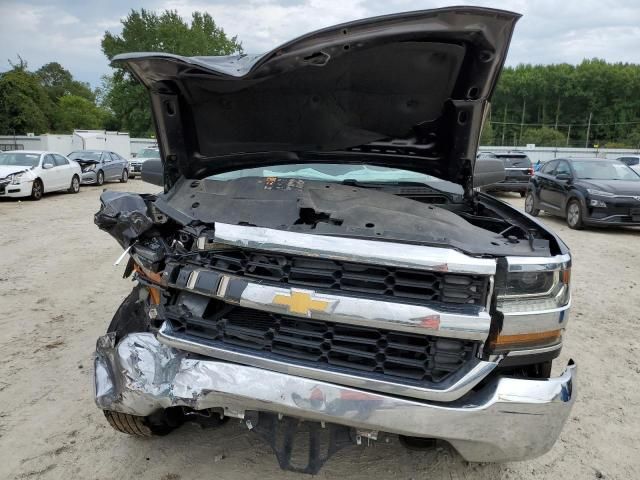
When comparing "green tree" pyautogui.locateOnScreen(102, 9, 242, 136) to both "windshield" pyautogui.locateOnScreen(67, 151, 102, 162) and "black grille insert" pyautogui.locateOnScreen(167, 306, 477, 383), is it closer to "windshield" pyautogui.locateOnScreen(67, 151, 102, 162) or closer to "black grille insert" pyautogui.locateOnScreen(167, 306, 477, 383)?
"windshield" pyautogui.locateOnScreen(67, 151, 102, 162)

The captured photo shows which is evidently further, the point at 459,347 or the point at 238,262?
the point at 238,262

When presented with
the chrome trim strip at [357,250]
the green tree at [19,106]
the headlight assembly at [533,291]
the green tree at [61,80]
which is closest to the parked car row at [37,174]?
the chrome trim strip at [357,250]

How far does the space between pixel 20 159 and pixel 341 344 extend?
1518 centimetres

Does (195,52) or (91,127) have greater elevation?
(195,52)

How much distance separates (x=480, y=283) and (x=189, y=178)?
7.02 ft

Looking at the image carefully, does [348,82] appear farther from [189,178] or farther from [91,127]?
[91,127]

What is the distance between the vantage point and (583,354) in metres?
4.16

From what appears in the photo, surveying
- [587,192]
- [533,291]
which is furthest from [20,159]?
[533,291]

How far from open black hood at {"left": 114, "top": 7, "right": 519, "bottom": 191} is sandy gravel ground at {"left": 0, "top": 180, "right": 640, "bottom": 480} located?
1.64 metres

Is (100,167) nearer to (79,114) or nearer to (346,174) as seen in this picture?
(346,174)

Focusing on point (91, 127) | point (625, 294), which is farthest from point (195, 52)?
point (625, 294)

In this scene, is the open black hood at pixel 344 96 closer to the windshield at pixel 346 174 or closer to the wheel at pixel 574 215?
the windshield at pixel 346 174

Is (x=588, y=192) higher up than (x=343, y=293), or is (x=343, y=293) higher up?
(x=343, y=293)

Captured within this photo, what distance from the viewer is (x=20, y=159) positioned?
14125 mm
